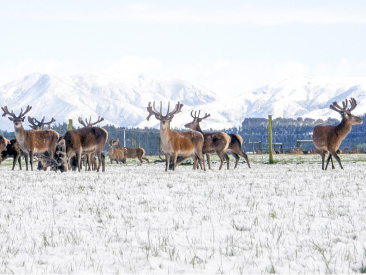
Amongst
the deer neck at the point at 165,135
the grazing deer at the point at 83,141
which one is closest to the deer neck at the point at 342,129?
the deer neck at the point at 165,135

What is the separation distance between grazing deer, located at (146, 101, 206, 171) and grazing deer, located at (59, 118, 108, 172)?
1854 millimetres

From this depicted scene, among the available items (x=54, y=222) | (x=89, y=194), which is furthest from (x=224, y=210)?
(x=89, y=194)

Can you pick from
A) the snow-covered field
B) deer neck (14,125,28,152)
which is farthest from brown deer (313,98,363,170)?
deer neck (14,125,28,152)

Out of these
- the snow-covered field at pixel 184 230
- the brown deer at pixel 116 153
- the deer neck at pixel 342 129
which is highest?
the deer neck at pixel 342 129

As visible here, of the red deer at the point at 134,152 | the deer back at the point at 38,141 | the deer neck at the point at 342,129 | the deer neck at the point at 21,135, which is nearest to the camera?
the deer neck at the point at 342,129

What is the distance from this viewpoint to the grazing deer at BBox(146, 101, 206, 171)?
16.8 m

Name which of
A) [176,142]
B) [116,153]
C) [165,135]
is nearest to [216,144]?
[176,142]

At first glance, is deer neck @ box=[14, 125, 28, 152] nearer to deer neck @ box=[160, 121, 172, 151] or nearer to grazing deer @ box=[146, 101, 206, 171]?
grazing deer @ box=[146, 101, 206, 171]

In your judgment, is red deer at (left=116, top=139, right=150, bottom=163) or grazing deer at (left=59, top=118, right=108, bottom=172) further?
red deer at (left=116, top=139, right=150, bottom=163)

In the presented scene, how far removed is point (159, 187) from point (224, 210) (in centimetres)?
314

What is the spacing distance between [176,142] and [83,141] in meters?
2.97

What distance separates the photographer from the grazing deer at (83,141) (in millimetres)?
16703

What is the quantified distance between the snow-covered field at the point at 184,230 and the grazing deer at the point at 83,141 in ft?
22.6

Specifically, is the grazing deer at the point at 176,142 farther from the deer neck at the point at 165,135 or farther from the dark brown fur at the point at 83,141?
the dark brown fur at the point at 83,141
